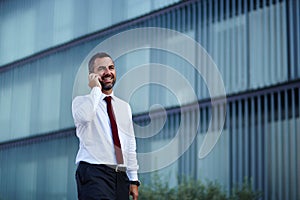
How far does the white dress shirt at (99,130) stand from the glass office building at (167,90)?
902cm

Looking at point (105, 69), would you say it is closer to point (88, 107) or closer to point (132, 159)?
point (88, 107)

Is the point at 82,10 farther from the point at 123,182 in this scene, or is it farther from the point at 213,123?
the point at 123,182

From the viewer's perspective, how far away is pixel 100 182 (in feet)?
16.8

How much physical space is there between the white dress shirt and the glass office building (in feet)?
29.6

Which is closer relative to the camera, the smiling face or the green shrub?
the smiling face

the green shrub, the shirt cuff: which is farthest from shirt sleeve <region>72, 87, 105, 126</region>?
the green shrub

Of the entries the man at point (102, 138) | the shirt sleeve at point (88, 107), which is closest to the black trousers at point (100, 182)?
the man at point (102, 138)

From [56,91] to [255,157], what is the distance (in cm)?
823

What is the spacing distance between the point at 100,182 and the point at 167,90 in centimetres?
1224

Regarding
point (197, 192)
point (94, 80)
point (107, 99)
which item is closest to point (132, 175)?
point (107, 99)

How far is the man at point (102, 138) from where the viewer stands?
5.12m

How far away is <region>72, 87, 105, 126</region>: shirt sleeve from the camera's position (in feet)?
16.9

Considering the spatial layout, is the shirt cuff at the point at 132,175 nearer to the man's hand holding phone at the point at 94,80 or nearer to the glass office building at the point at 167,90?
the man's hand holding phone at the point at 94,80

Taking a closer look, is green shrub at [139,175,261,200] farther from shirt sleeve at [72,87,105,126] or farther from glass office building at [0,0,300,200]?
shirt sleeve at [72,87,105,126]
